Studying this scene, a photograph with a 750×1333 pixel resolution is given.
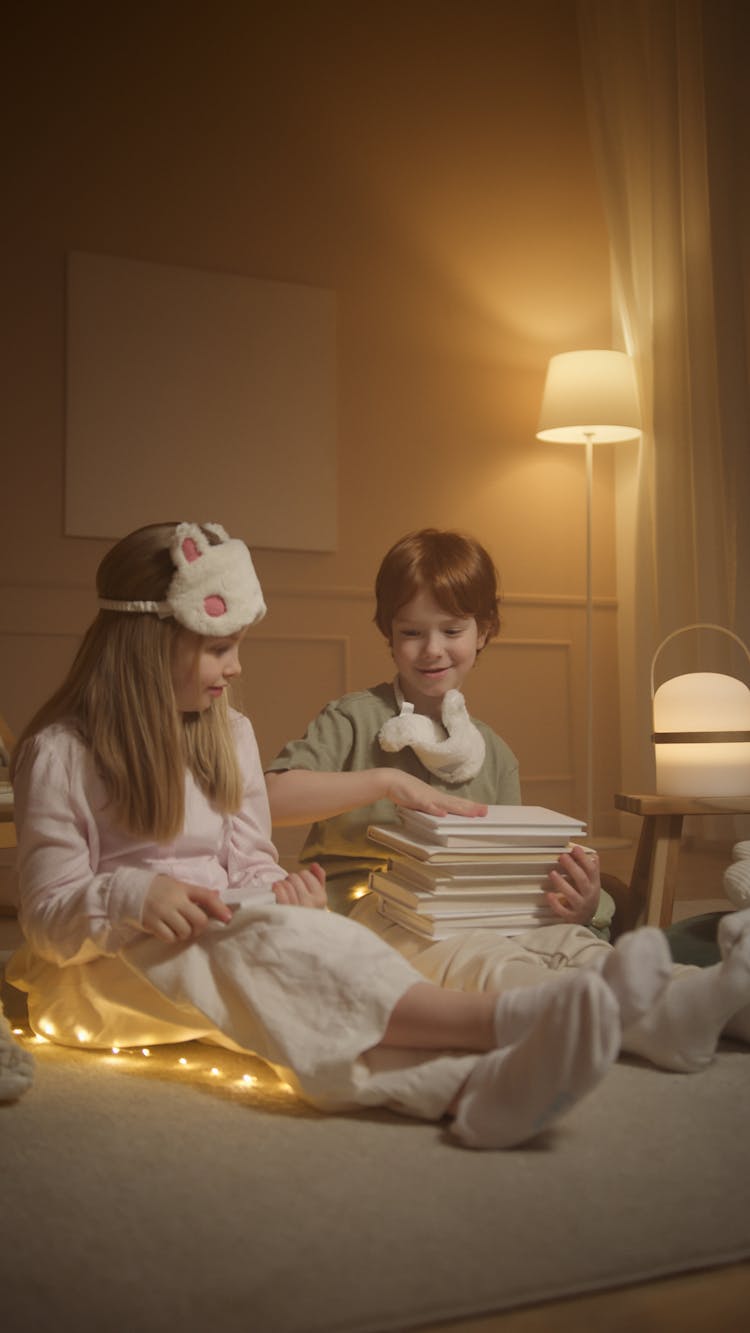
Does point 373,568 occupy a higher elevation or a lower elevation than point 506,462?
lower

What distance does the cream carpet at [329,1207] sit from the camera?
2.95 ft

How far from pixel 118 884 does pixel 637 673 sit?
3055 millimetres

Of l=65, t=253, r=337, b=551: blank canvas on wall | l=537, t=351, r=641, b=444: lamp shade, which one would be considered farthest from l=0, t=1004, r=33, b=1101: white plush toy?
l=537, t=351, r=641, b=444: lamp shade

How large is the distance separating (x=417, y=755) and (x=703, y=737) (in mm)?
518

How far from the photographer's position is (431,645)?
2.06 metres

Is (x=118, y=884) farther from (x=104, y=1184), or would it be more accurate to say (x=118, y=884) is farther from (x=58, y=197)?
(x=58, y=197)

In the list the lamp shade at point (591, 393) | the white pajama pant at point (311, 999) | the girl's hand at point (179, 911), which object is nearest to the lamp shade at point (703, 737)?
the white pajama pant at point (311, 999)

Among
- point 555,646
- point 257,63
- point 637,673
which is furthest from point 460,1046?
point 257,63

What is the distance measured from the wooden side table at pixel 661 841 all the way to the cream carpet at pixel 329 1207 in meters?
0.64

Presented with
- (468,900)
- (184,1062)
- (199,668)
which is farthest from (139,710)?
(468,900)

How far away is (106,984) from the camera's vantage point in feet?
4.89

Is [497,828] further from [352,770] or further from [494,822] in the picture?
[352,770]

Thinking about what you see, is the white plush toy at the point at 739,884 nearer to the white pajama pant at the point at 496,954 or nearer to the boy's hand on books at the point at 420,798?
the white pajama pant at the point at 496,954

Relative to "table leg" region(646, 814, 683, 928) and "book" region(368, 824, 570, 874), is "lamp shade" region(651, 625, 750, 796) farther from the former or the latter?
"book" region(368, 824, 570, 874)
